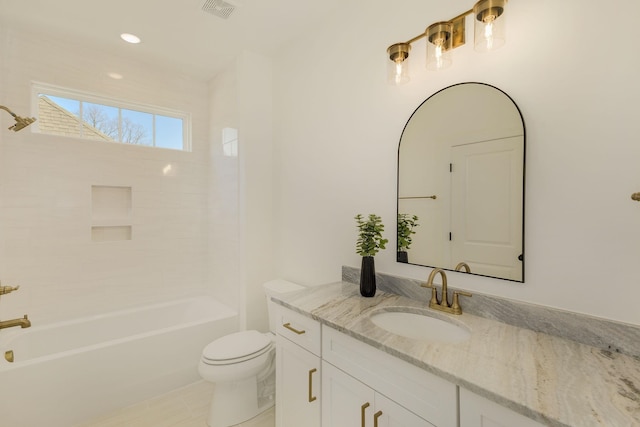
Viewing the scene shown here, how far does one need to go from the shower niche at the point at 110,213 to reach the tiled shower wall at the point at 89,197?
1.3 inches

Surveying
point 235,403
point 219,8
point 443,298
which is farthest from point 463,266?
point 219,8

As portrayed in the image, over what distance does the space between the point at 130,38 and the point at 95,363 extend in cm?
237

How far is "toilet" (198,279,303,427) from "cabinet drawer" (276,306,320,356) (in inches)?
18.9

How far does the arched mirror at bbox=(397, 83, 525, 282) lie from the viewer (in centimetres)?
120

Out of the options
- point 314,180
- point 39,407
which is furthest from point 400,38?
point 39,407

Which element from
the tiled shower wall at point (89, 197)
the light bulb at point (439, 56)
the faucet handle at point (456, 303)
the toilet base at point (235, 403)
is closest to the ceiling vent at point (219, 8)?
the tiled shower wall at point (89, 197)

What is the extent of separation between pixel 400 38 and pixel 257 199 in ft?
5.11

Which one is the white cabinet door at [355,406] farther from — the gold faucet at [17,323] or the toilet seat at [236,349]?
the gold faucet at [17,323]

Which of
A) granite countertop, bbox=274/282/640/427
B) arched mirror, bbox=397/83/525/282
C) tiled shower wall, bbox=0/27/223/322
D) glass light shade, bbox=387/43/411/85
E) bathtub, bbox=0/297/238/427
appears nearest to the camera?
granite countertop, bbox=274/282/640/427

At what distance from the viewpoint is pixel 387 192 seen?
5.46 ft

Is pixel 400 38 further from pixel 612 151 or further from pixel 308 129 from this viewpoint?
pixel 612 151

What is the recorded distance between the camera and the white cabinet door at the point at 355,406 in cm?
95

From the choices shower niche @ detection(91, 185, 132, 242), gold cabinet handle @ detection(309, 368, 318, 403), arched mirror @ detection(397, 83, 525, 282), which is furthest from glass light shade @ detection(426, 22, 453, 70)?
shower niche @ detection(91, 185, 132, 242)

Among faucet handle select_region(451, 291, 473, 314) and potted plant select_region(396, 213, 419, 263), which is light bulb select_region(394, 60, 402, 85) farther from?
faucet handle select_region(451, 291, 473, 314)
